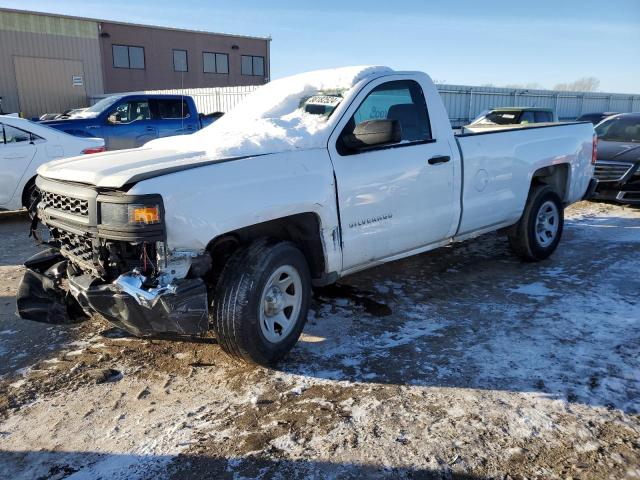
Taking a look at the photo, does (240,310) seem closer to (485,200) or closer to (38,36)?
(485,200)

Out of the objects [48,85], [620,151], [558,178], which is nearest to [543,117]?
[620,151]

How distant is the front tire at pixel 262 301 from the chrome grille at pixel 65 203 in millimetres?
932

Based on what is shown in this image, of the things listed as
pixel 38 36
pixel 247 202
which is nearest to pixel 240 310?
pixel 247 202

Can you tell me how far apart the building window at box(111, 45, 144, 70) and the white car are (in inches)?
1104

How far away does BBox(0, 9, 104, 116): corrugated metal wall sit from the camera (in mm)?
28469

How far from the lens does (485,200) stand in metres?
5.11

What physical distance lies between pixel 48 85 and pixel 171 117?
21644mm

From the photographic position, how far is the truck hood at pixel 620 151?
347 inches

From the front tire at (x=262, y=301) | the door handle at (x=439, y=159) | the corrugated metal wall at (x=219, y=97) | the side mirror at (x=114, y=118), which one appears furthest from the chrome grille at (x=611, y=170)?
the corrugated metal wall at (x=219, y=97)

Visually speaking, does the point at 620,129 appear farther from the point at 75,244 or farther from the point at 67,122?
the point at 67,122

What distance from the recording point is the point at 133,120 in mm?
11992

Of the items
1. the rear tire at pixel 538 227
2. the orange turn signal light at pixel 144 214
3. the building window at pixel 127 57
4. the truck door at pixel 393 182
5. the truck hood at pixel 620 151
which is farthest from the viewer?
the building window at pixel 127 57

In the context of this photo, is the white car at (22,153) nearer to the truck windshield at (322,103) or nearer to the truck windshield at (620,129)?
the truck windshield at (322,103)

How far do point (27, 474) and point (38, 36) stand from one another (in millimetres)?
32880
